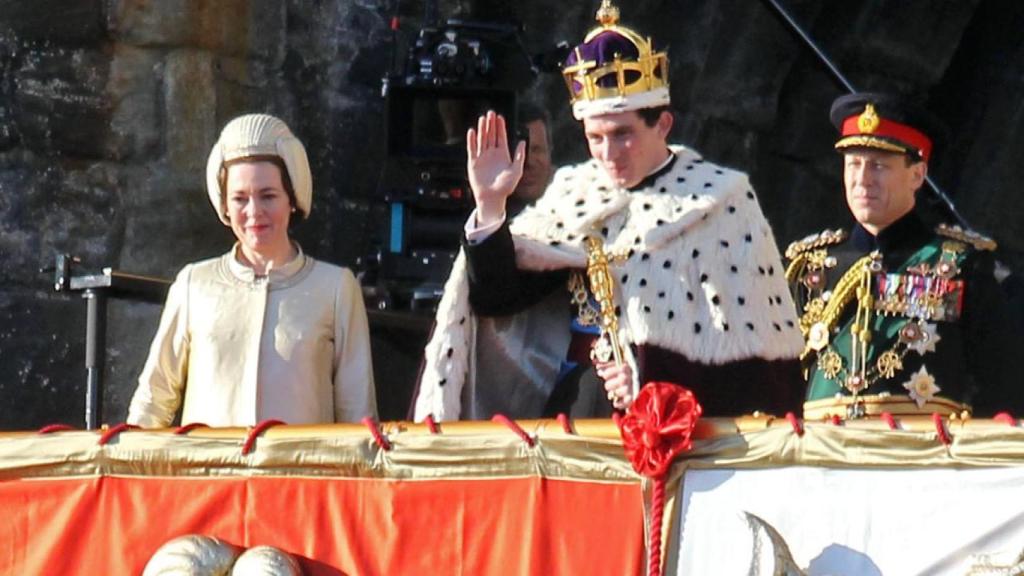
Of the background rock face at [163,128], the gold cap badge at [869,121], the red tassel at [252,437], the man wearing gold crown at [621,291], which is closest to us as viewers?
the red tassel at [252,437]

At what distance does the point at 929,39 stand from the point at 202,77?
300 cm

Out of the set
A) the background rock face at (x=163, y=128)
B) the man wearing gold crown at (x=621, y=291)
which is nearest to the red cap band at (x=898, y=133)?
the man wearing gold crown at (x=621, y=291)

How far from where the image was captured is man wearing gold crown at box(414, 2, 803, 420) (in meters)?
6.19

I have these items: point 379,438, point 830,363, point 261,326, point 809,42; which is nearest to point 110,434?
point 379,438

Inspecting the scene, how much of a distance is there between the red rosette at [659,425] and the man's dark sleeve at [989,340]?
168 centimetres

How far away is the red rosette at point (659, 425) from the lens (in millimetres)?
5109

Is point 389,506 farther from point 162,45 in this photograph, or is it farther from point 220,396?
point 162,45

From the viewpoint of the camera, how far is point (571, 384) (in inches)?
249

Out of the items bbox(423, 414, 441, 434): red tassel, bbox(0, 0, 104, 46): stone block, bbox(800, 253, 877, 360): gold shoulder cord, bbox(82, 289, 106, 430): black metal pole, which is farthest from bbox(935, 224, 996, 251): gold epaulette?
bbox(0, 0, 104, 46): stone block

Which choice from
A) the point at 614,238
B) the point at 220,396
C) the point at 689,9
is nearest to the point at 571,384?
the point at 614,238

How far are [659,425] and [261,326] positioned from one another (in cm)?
148

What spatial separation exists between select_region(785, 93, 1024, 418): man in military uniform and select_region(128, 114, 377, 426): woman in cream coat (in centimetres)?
114

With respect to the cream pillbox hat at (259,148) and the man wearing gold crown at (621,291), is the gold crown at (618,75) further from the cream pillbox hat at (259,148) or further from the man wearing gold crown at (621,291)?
the cream pillbox hat at (259,148)

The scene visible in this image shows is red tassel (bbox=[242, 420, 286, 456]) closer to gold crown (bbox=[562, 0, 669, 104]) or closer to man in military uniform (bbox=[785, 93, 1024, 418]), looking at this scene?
gold crown (bbox=[562, 0, 669, 104])
